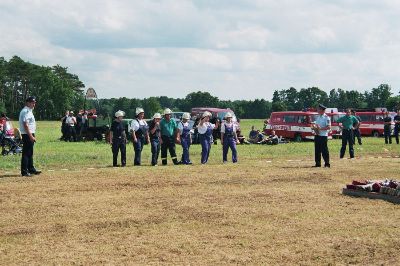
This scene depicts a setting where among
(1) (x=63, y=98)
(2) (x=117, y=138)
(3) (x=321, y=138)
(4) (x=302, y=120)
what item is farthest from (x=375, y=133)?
(1) (x=63, y=98)

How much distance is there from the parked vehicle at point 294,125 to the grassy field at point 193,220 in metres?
20.8

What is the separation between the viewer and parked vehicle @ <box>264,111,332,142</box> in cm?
3531

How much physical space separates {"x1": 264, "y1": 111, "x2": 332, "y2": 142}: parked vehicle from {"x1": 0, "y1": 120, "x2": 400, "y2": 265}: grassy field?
68.4 feet

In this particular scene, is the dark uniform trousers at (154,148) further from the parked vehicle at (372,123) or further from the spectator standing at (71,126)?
the parked vehicle at (372,123)

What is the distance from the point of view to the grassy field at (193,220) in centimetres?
704

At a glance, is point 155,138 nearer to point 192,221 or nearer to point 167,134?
point 167,134

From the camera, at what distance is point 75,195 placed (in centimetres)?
1123

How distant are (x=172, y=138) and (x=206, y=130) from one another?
4.26ft

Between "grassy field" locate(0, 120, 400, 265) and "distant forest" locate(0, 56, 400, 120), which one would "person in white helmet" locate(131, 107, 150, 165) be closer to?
"grassy field" locate(0, 120, 400, 265)

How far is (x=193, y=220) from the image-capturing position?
8.92 metres

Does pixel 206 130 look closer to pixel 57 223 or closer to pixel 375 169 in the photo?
pixel 375 169

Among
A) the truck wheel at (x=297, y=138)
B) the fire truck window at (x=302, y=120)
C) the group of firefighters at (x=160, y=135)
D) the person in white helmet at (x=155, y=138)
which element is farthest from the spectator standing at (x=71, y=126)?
the person in white helmet at (x=155, y=138)

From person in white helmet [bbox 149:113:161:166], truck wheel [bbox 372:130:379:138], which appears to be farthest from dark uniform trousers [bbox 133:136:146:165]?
truck wheel [bbox 372:130:379:138]

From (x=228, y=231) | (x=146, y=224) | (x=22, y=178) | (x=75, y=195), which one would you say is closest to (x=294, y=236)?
(x=228, y=231)
